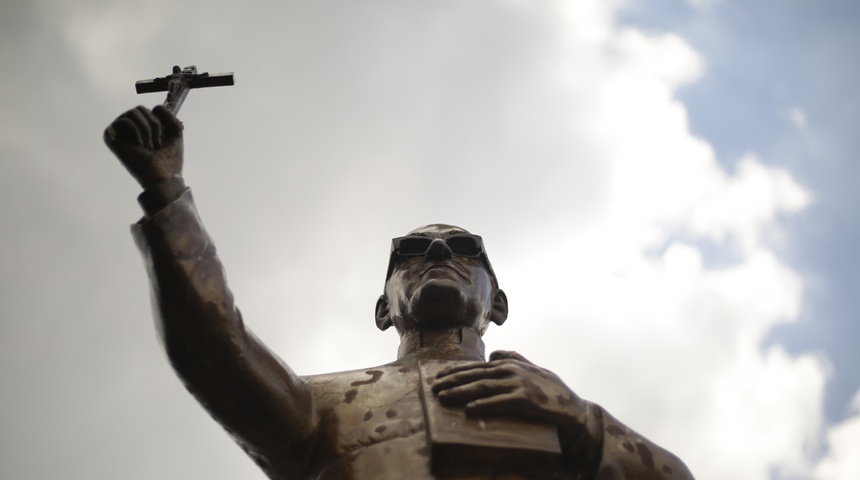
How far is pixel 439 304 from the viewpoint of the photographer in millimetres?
6293

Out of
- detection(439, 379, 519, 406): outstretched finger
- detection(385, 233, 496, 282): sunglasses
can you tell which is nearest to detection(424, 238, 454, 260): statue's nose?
detection(385, 233, 496, 282): sunglasses

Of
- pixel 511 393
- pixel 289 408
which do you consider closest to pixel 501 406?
pixel 511 393

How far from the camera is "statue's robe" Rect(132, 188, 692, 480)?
14.6 feet

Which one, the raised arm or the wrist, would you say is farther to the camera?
the wrist

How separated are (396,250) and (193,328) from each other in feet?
8.96

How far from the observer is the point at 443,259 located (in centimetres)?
669

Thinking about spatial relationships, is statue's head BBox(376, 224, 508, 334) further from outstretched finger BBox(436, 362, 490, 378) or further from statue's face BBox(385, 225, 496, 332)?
outstretched finger BBox(436, 362, 490, 378)

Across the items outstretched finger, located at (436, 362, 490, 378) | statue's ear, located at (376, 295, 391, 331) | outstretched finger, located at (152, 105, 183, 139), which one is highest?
statue's ear, located at (376, 295, 391, 331)

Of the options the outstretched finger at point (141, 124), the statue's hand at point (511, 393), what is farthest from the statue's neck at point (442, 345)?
the outstretched finger at point (141, 124)

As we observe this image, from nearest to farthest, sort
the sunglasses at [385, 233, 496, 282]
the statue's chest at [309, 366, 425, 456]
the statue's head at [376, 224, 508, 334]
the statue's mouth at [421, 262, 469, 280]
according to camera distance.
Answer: the statue's chest at [309, 366, 425, 456] → the statue's head at [376, 224, 508, 334] → the statue's mouth at [421, 262, 469, 280] → the sunglasses at [385, 233, 496, 282]

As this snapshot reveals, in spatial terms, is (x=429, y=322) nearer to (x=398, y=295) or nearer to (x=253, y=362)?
(x=398, y=295)

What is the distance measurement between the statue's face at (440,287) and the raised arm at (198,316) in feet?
5.21

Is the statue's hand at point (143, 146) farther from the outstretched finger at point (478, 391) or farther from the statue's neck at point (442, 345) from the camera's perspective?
the statue's neck at point (442, 345)

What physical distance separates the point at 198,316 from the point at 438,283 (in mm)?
2245
